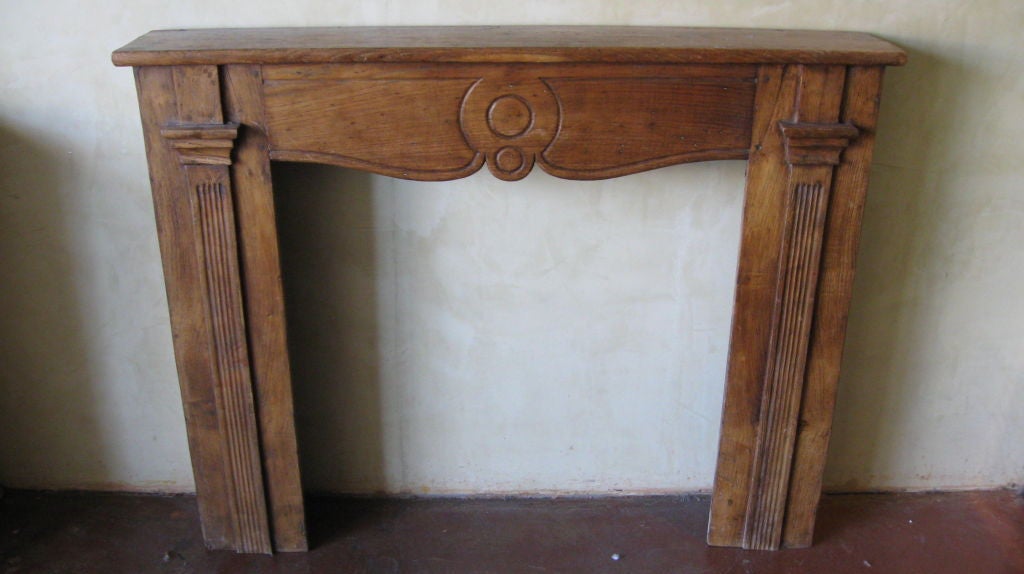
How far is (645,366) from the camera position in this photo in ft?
7.89

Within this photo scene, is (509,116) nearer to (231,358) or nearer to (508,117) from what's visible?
(508,117)

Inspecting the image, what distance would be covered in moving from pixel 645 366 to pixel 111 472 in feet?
5.06

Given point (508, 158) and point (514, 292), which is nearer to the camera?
point (508, 158)

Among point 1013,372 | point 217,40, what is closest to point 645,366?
point 1013,372

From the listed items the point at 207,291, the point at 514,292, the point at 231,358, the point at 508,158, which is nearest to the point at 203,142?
the point at 207,291

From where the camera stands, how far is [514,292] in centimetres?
232

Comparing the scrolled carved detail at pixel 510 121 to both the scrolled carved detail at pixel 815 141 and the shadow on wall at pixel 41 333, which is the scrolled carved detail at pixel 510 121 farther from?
the shadow on wall at pixel 41 333

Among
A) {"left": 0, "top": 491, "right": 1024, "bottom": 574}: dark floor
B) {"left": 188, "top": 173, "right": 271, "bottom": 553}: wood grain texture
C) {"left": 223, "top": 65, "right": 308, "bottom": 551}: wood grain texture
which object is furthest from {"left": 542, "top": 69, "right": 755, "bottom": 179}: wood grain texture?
{"left": 0, "top": 491, "right": 1024, "bottom": 574}: dark floor

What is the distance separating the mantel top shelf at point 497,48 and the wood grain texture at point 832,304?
4.2 inches

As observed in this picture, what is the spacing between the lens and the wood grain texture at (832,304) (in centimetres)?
192

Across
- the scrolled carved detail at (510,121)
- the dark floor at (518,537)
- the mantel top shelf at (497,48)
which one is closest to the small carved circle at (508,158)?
the scrolled carved detail at (510,121)

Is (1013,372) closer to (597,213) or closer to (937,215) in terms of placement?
(937,215)

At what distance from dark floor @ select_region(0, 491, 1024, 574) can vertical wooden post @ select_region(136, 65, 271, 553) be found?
18 centimetres

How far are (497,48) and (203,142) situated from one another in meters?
0.66
